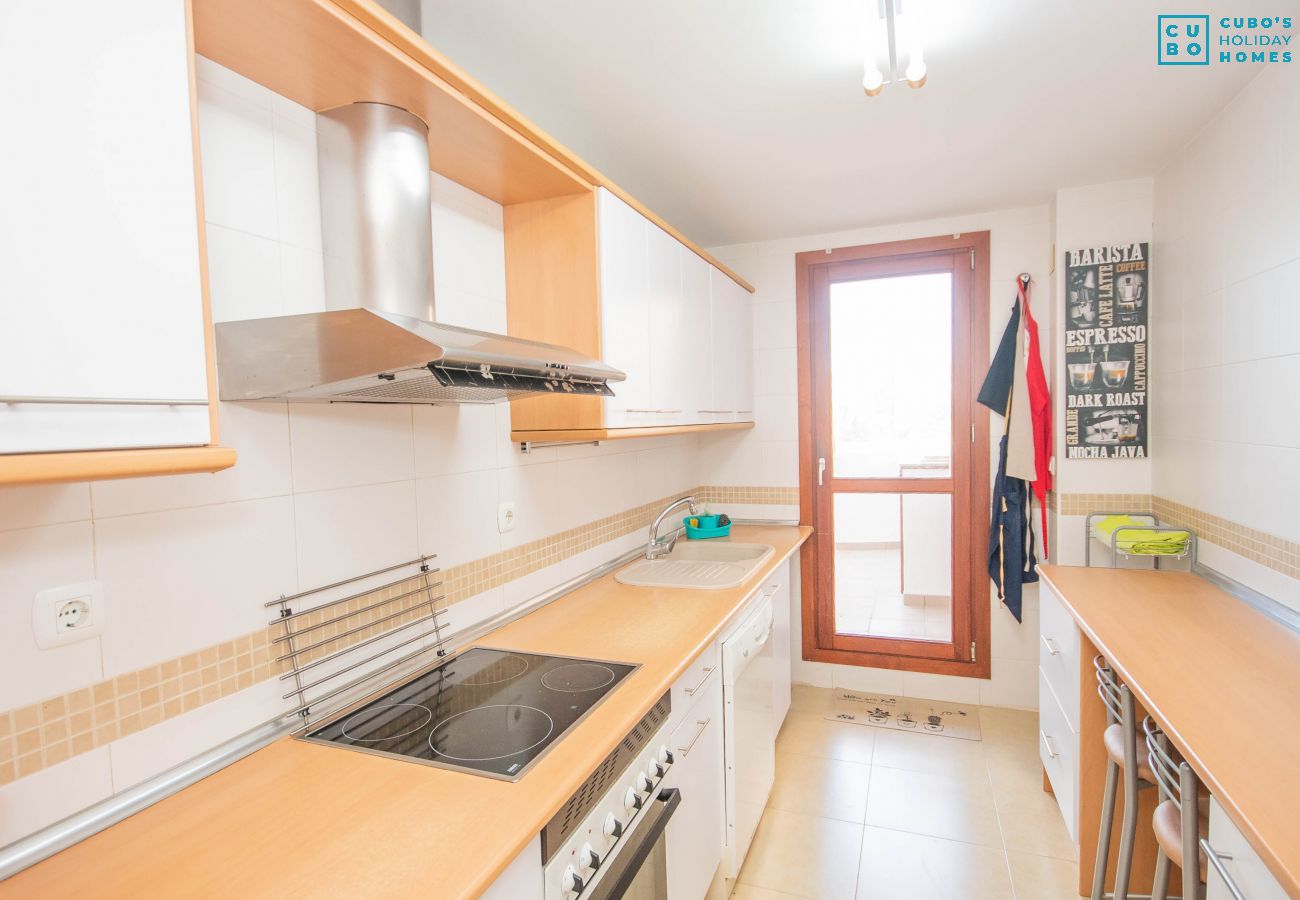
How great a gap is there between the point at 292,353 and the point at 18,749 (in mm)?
659

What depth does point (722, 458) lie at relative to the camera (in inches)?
141

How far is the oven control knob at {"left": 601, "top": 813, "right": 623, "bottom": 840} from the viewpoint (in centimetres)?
121

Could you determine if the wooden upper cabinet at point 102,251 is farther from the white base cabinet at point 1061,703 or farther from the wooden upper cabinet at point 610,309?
the white base cabinet at point 1061,703

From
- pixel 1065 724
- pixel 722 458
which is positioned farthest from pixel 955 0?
pixel 722 458

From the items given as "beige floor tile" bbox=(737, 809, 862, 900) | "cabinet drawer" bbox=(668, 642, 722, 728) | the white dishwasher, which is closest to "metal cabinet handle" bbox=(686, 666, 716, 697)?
"cabinet drawer" bbox=(668, 642, 722, 728)

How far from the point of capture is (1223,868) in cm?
112

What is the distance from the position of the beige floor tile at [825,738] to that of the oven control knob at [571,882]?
193cm

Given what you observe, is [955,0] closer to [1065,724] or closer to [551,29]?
[551,29]

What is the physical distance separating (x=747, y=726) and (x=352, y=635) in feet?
4.27

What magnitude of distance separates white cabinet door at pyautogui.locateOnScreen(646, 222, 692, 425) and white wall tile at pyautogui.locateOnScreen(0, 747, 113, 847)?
1641 mm

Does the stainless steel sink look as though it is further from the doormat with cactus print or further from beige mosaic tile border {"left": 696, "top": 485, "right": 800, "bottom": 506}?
the doormat with cactus print

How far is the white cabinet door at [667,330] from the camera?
225cm

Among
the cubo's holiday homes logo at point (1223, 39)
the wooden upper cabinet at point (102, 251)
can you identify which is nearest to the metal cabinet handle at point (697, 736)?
the wooden upper cabinet at point (102, 251)

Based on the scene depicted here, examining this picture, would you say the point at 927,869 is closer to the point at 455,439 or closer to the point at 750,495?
the point at 750,495
